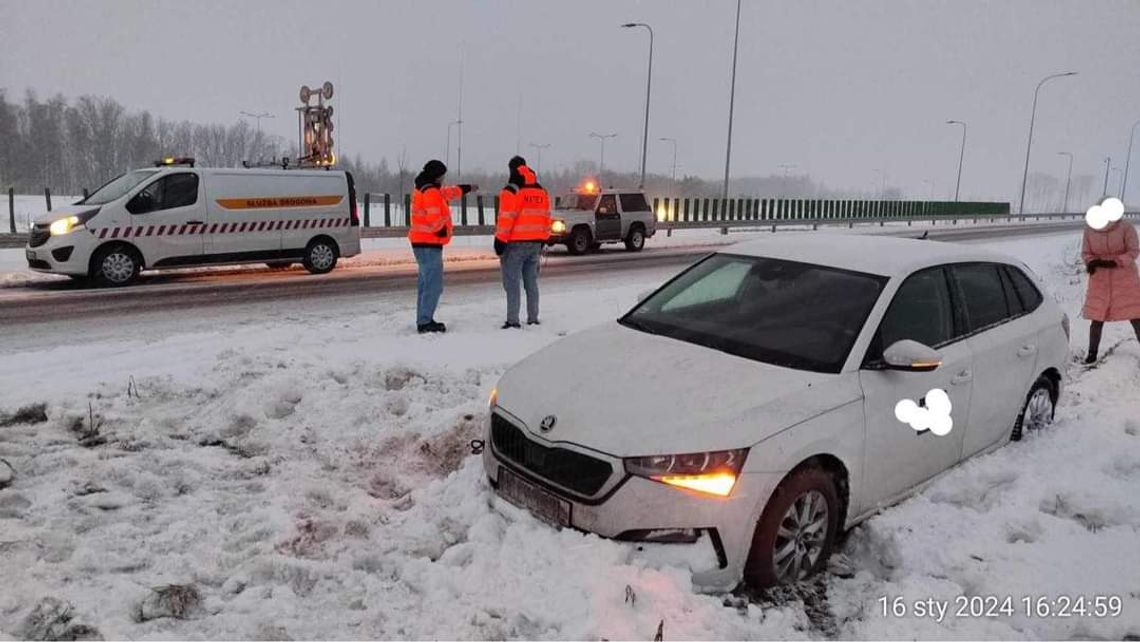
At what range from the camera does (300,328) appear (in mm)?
8891

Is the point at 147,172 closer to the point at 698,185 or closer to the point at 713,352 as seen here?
the point at 713,352

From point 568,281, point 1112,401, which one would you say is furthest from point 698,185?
point 1112,401

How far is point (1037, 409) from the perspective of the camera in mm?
5379

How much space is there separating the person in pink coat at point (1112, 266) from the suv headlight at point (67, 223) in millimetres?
13920

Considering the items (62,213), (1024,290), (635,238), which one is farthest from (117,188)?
(635,238)

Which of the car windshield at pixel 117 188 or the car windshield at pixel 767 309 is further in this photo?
the car windshield at pixel 117 188

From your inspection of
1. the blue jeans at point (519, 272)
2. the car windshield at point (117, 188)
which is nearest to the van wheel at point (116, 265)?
the car windshield at point (117, 188)

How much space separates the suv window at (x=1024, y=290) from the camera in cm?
529

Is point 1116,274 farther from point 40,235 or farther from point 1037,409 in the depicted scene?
point 40,235

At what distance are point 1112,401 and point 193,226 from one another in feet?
43.8

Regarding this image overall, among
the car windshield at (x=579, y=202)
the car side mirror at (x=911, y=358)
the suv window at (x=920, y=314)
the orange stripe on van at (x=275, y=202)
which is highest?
the car windshield at (x=579, y=202)

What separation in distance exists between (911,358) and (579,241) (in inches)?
713

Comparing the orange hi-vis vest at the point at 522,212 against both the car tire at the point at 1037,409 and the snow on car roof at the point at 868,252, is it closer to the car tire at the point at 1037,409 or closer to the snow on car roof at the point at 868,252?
the snow on car roof at the point at 868,252

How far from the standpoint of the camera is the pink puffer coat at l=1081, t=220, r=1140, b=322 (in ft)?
25.9
